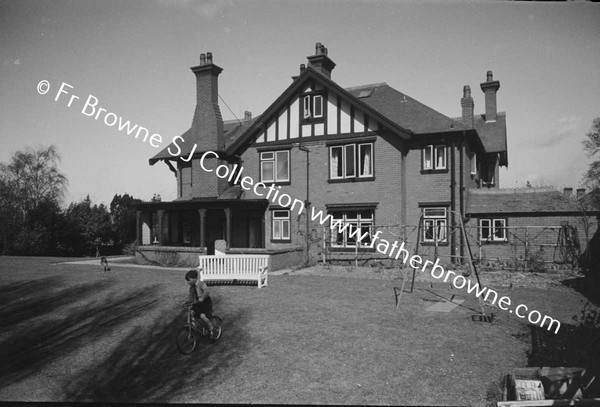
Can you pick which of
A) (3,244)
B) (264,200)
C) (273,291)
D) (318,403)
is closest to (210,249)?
(264,200)

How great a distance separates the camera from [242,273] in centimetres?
1592

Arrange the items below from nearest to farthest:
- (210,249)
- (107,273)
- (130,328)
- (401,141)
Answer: (130,328) < (107,273) < (401,141) < (210,249)

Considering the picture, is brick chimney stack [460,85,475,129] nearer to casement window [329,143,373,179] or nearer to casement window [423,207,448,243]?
casement window [423,207,448,243]

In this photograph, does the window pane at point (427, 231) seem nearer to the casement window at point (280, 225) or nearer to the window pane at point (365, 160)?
the window pane at point (365, 160)

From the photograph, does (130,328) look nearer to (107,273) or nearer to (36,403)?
(36,403)

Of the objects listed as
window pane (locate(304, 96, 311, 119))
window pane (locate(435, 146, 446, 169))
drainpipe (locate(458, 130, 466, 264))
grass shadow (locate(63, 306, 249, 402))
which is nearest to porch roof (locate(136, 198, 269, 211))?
window pane (locate(304, 96, 311, 119))

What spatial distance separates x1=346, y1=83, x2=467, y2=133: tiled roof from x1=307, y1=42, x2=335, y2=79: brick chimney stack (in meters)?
2.82

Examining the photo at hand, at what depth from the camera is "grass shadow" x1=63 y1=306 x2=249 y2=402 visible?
22.1 feet

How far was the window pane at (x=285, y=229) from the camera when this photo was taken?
81.7 feet

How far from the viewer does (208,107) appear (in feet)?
87.5

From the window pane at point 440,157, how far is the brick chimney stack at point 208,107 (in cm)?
1239

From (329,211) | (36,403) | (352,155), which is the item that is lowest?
(36,403)

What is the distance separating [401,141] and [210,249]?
1274cm

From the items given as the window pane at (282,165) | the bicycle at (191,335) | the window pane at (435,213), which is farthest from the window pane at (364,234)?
the bicycle at (191,335)
